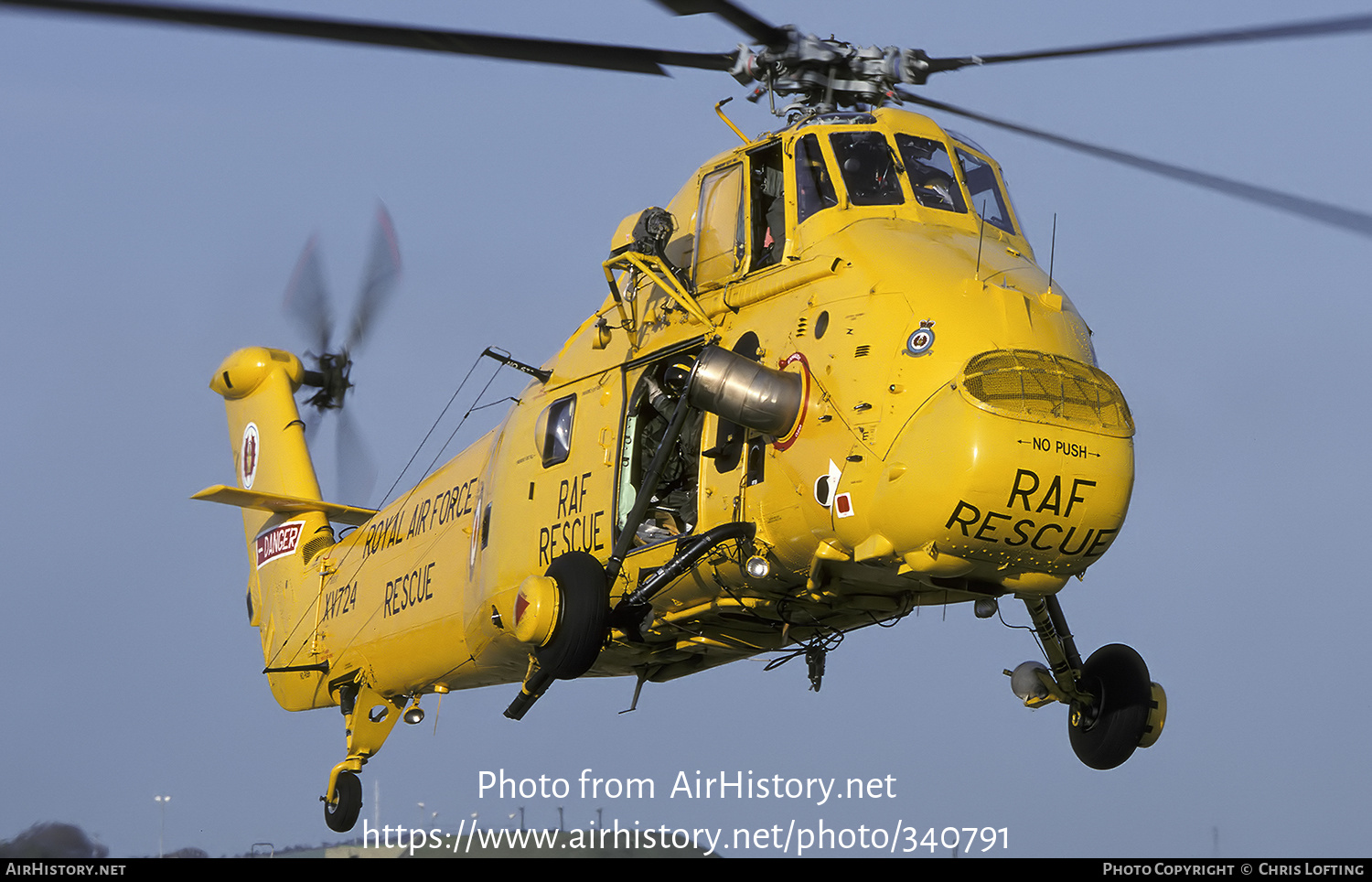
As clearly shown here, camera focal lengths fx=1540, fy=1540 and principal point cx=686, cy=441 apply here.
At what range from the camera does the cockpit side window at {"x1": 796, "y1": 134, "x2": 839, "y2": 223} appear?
39.1 feet

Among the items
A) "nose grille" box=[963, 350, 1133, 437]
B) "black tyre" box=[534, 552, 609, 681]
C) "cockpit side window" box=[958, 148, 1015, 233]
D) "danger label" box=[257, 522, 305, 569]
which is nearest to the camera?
"nose grille" box=[963, 350, 1133, 437]

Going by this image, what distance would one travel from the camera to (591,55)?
33.1 feet

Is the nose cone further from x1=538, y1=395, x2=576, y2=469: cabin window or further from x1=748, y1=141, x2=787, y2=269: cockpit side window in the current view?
x1=538, y1=395, x2=576, y2=469: cabin window

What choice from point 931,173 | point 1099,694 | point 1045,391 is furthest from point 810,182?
point 1099,694

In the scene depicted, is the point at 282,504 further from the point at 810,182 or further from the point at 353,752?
the point at 810,182

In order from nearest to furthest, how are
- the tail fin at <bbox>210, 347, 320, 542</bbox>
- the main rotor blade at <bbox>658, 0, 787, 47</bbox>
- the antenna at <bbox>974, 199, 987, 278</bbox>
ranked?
the main rotor blade at <bbox>658, 0, 787, 47</bbox> → the antenna at <bbox>974, 199, 987, 278</bbox> → the tail fin at <bbox>210, 347, 320, 542</bbox>

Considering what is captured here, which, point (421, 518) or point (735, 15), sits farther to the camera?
point (421, 518)

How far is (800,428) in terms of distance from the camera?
35.9ft

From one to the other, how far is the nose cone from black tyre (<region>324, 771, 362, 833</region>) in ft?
31.3

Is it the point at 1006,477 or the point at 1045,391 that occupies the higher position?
the point at 1045,391

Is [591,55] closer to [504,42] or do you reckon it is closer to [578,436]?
[504,42]

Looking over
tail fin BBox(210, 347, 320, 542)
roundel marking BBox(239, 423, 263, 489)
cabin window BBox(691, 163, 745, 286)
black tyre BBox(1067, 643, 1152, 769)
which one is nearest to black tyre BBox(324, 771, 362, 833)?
tail fin BBox(210, 347, 320, 542)

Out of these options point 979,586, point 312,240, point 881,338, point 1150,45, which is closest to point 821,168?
point 881,338

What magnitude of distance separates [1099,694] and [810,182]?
4.86 meters
